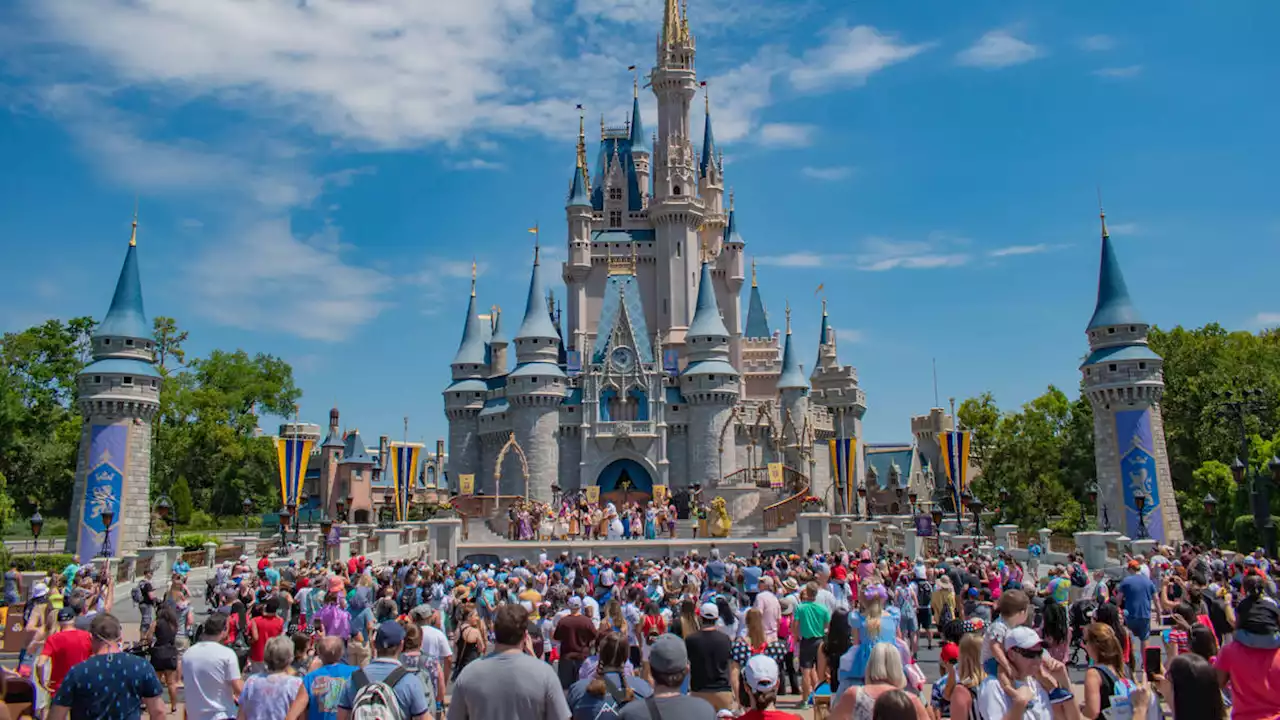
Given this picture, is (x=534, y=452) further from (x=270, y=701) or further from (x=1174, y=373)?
(x=270, y=701)

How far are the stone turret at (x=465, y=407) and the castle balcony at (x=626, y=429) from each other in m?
9.43

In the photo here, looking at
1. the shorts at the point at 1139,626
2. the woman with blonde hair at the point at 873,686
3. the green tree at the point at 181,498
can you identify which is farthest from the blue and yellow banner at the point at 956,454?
the green tree at the point at 181,498

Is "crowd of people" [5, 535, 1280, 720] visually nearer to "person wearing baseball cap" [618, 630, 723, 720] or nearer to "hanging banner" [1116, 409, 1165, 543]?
"person wearing baseball cap" [618, 630, 723, 720]

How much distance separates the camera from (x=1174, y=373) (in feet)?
169

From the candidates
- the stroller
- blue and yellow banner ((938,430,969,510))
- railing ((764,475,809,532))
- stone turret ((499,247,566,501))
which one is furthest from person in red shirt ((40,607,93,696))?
stone turret ((499,247,566,501))

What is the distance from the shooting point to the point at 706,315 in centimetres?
6191

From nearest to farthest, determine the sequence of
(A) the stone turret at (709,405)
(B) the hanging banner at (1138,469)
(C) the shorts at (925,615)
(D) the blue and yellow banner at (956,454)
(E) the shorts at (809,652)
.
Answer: (E) the shorts at (809,652) < (C) the shorts at (925,615) < (D) the blue and yellow banner at (956,454) < (B) the hanging banner at (1138,469) < (A) the stone turret at (709,405)

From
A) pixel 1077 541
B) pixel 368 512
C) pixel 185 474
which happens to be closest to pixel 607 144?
pixel 368 512

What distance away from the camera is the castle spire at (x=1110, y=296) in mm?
41062

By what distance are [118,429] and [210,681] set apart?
3753 centimetres

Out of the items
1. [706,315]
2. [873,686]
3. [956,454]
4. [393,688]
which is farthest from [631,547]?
[873,686]

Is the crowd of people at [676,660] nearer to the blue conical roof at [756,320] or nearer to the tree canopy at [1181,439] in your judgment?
the tree canopy at [1181,439]

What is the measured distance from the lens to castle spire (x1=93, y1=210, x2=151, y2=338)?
42531mm

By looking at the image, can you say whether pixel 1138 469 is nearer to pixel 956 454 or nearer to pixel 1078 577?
pixel 956 454
